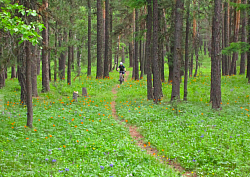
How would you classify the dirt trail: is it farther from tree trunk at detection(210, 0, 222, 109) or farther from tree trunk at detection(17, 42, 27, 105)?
tree trunk at detection(210, 0, 222, 109)

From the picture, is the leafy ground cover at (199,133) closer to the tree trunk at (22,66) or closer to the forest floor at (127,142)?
the forest floor at (127,142)

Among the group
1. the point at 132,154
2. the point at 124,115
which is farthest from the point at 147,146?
the point at 124,115

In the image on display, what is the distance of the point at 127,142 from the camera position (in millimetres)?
7359

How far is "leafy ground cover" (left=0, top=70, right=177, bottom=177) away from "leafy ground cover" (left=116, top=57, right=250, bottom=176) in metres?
0.90

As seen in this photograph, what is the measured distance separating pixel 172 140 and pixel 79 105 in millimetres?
6420

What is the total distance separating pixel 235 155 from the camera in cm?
617

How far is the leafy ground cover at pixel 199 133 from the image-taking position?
591 centimetres

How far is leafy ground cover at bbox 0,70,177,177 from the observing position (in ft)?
17.0

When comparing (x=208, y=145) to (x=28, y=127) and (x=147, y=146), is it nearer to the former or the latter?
(x=147, y=146)

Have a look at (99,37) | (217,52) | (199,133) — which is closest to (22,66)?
(199,133)

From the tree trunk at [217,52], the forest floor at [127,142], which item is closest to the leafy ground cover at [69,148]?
the forest floor at [127,142]

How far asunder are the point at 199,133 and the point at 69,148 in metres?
4.46

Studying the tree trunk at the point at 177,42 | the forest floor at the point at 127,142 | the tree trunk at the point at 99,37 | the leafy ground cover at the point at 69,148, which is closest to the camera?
the leafy ground cover at the point at 69,148

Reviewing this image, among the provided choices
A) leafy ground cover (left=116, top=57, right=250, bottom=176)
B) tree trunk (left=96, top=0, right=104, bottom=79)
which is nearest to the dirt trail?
leafy ground cover (left=116, top=57, right=250, bottom=176)
